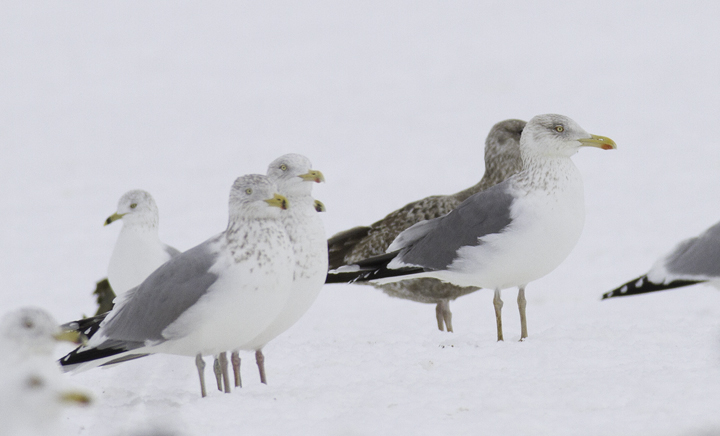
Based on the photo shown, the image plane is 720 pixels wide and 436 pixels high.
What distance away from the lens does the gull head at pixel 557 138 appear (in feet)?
21.9

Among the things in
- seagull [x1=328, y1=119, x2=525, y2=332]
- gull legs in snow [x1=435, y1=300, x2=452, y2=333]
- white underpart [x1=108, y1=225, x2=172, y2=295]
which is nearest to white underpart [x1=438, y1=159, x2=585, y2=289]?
seagull [x1=328, y1=119, x2=525, y2=332]

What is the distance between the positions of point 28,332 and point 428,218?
15.2ft

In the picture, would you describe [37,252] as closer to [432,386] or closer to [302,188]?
[302,188]

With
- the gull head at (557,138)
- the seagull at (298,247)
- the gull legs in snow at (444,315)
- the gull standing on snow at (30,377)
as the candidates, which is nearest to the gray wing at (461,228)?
the gull head at (557,138)

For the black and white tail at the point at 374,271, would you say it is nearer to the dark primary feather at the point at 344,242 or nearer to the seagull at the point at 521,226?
the seagull at the point at 521,226

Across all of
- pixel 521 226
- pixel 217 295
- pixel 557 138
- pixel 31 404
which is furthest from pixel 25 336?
pixel 557 138

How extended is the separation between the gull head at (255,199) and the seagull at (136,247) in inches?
84.3

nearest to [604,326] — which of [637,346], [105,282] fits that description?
[637,346]

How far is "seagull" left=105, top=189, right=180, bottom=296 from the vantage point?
23.3ft

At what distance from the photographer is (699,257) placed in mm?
6453

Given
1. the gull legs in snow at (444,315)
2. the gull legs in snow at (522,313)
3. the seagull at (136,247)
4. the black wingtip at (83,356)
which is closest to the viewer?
the black wingtip at (83,356)

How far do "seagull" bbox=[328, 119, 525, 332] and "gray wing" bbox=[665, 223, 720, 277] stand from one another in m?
1.72

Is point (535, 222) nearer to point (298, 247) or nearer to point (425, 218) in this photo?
point (425, 218)

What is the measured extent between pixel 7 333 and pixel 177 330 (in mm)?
1399
